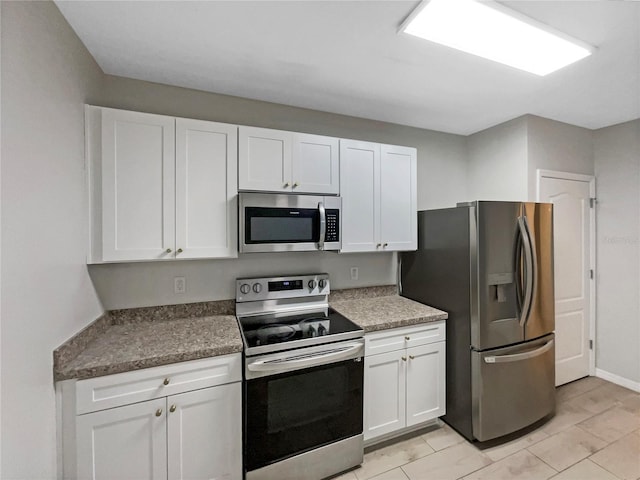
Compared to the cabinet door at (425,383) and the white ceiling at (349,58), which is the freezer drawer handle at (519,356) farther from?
the white ceiling at (349,58)

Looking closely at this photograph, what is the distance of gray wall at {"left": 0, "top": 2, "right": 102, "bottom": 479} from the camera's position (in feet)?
3.23

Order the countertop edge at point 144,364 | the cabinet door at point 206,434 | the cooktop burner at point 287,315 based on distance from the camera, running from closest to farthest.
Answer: the countertop edge at point 144,364 < the cabinet door at point 206,434 < the cooktop burner at point 287,315

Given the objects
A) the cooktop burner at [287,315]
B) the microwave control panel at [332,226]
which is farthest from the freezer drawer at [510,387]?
the microwave control panel at [332,226]

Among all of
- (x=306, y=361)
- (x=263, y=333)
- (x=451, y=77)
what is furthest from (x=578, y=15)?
(x=263, y=333)

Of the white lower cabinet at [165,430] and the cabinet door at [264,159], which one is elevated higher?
the cabinet door at [264,159]

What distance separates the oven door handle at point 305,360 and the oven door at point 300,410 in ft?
0.09

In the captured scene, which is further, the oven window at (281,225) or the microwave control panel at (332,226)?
the microwave control panel at (332,226)

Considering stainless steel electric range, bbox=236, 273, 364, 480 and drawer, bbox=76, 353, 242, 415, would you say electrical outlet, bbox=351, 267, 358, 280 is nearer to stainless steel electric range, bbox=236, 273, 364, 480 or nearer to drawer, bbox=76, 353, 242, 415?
stainless steel electric range, bbox=236, 273, 364, 480

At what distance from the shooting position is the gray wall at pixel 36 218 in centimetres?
99

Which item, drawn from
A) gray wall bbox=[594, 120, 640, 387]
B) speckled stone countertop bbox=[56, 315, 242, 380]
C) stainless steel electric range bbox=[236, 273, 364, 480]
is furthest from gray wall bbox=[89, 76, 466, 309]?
gray wall bbox=[594, 120, 640, 387]

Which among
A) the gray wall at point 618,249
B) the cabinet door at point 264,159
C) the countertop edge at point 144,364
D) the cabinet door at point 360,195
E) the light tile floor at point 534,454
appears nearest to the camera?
the countertop edge at point 144,364

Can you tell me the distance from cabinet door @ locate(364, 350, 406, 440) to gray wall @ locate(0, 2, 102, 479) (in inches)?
64.0

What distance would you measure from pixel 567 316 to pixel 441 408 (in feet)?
5.66

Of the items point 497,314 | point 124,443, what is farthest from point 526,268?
point 124,443
